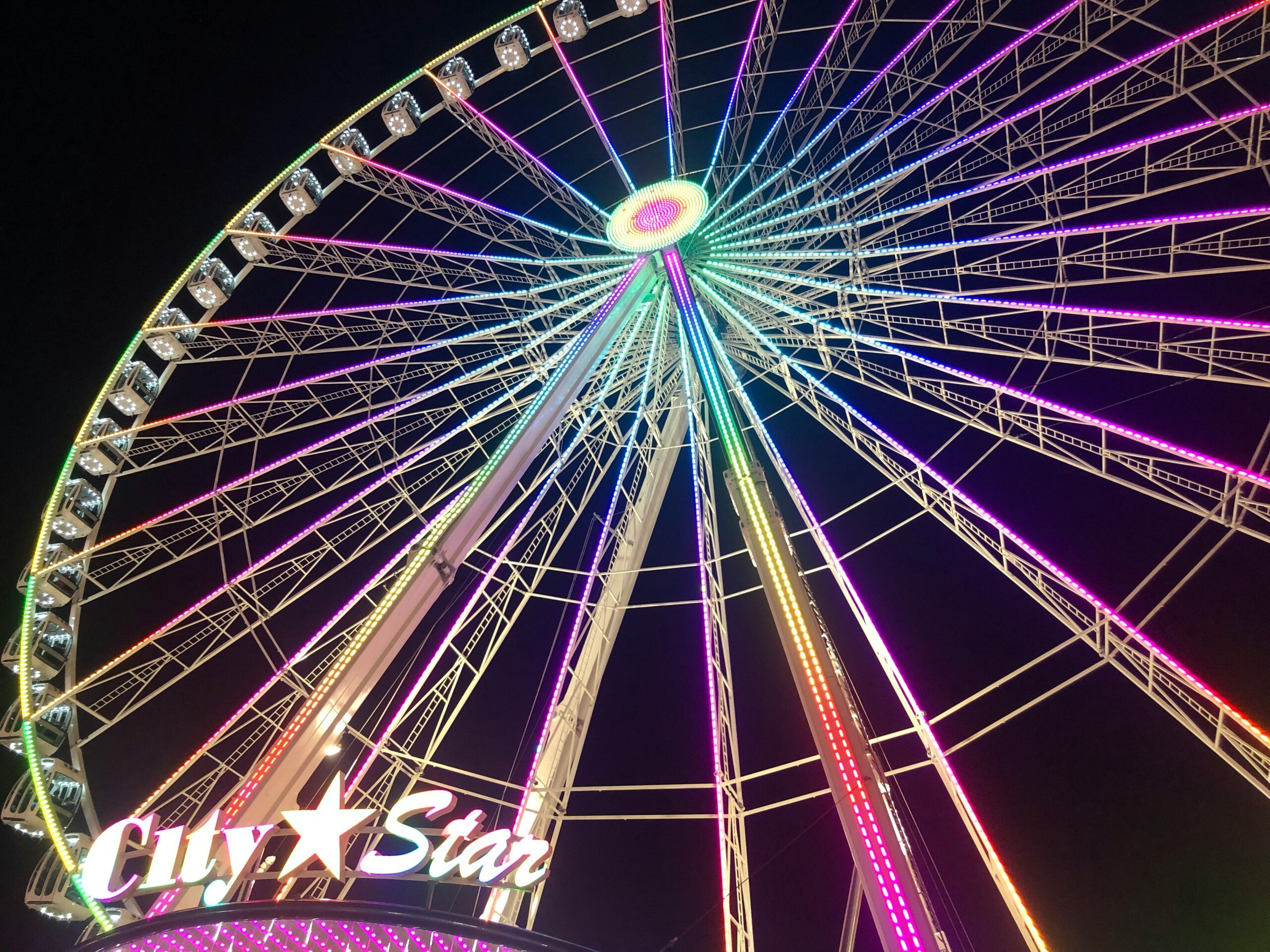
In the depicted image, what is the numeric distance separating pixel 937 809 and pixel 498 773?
13614mm

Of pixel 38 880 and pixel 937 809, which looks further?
pixel 937 809

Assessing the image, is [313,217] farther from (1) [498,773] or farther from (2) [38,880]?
(1) [498,773]

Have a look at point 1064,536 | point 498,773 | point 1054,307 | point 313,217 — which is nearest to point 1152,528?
point 1064,536

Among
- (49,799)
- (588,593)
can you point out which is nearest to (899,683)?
(588,593)

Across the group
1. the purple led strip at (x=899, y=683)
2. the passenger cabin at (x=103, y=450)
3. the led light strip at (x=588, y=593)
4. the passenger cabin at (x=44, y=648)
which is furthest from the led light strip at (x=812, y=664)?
the passenger cabin at (x=44, y=648)

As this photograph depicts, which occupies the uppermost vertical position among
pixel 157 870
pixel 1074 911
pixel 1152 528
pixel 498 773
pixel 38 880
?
pixel 1152 528

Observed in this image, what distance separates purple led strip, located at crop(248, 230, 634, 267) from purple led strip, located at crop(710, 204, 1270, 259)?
2090mm

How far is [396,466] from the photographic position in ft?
47.4

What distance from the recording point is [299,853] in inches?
293

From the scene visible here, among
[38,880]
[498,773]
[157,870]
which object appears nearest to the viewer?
[157,870]

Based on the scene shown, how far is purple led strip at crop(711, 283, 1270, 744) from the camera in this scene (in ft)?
27.9

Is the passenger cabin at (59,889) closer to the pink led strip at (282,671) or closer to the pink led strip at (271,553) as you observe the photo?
the pink led strip at (282,671)

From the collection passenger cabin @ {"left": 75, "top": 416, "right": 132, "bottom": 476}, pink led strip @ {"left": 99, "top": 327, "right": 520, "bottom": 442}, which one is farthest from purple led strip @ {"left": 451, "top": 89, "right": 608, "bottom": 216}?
passenger cabin @ {"left": 75, "top": 416, "right": 132, "bottom": 476}

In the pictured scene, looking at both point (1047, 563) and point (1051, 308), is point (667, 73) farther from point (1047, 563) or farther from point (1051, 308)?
point (1047, 563)
